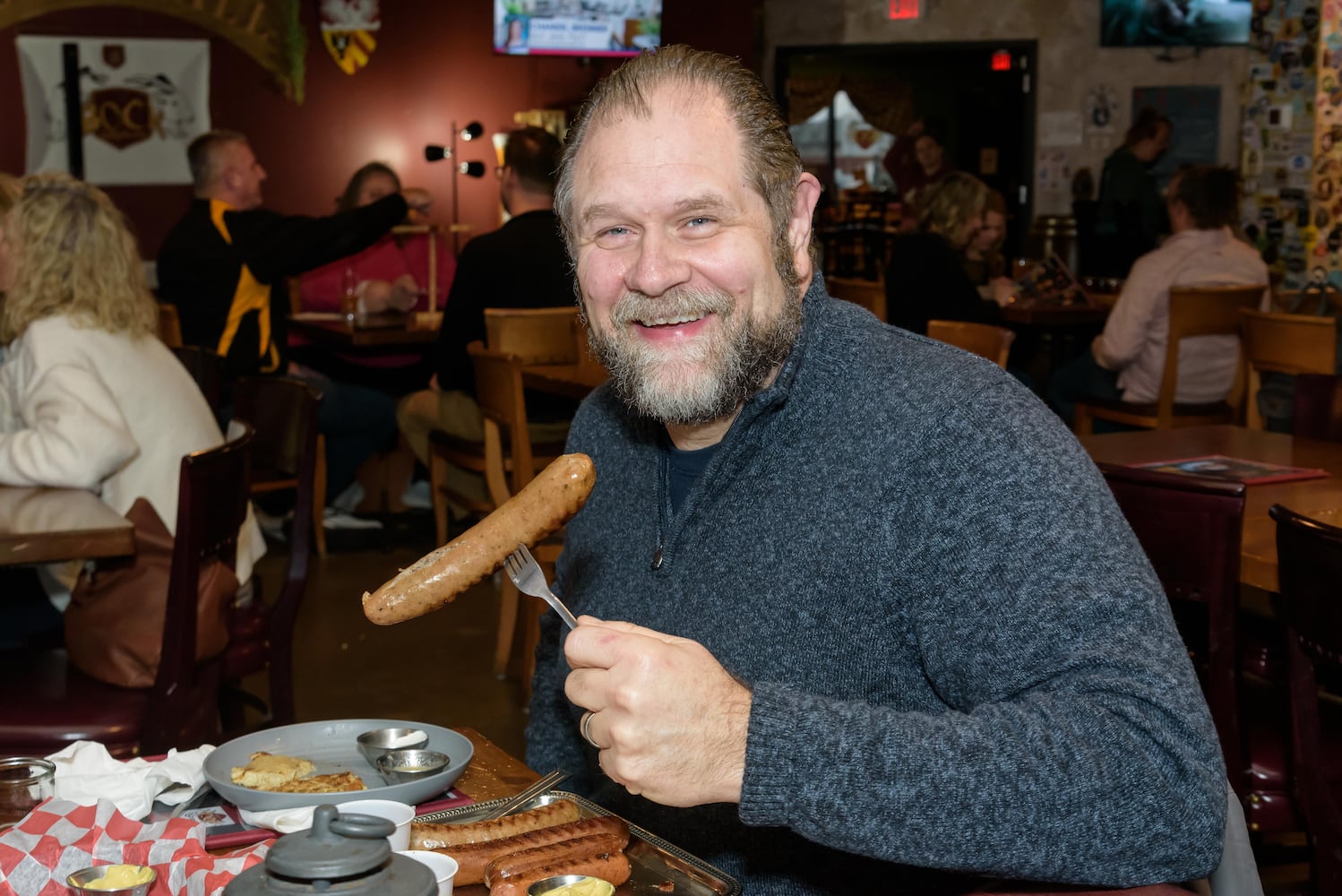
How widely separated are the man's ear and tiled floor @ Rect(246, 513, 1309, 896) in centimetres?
223

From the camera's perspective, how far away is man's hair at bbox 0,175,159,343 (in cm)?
331

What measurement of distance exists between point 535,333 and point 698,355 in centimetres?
332

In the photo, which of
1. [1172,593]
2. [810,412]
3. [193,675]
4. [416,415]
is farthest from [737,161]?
[416,415]

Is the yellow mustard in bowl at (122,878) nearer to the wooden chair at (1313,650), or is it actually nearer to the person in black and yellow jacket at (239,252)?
the wooden chair at (1313,650)

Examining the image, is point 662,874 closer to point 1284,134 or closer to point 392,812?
point 392,812

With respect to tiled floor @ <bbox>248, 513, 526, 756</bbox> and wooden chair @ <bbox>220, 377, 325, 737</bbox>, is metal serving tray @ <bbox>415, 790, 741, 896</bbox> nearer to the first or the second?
wooden chair @ <bbox>220, 377, 325, 737</bbox>

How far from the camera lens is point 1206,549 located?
2389mm

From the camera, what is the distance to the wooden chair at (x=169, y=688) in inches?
102

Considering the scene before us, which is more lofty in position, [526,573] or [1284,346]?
[526,573]

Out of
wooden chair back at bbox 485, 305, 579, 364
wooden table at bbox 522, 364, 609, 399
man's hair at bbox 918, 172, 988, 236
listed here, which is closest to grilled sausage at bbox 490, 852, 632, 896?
wooden table at bbox 522, 364, 609, 399

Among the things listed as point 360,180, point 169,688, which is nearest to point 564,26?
point 360,180

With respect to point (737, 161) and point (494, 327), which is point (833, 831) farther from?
point (494, 327)

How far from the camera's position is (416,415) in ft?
19.3

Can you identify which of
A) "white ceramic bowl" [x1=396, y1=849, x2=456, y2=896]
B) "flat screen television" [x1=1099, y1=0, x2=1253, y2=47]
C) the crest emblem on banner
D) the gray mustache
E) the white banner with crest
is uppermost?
"flat screen television" [x1=1099, y1=0, x2=1253, y2=47]
